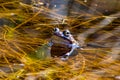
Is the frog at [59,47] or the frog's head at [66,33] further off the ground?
the frog's head at [66,33]

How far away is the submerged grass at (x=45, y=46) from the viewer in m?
Result: 1.20

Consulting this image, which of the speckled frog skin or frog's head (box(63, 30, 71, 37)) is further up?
frog's head (box(63, 30, 71, 37))

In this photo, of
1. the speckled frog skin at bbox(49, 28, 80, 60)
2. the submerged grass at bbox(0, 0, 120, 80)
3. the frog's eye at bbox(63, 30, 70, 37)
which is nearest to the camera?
the submerged grass at bbox(0, 0, 120, 80)

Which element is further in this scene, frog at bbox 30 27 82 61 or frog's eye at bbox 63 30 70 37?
frog's eye at bbox 63 30 70 37

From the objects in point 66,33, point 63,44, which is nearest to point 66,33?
point 66,33

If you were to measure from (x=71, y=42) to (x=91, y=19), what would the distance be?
28cm

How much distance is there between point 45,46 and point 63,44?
9cm

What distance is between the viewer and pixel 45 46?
1.34m

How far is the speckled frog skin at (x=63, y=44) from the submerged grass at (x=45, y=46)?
0.03 m

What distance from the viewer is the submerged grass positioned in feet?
3.92

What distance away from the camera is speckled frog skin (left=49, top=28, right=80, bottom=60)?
1.31 meters

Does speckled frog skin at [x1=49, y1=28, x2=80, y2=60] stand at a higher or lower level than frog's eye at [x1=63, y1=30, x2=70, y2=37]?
lower

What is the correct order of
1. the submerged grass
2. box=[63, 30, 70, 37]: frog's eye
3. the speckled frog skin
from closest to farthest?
1. the submerged grass
2. the speckled frog skin
3. box=[63, 30, 70, 37]: frog's eye

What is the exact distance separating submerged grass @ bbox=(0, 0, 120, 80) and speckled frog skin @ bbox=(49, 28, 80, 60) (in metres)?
0.03
